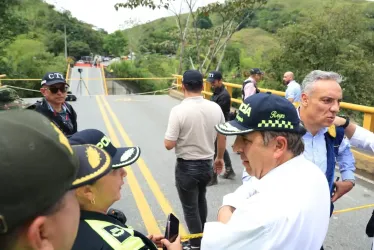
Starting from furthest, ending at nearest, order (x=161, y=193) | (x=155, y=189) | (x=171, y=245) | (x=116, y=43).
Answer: (x=116, y=43), (x=155, y=189), (x=161, y=193), (x=171, y=245)

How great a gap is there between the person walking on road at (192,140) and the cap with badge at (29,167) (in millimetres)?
2664

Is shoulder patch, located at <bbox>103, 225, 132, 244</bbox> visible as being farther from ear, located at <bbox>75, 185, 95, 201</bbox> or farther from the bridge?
the bridge

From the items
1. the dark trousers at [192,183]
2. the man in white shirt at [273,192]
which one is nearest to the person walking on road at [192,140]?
the dark trousers at [192,183]

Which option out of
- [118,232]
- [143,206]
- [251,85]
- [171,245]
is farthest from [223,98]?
[118,232]

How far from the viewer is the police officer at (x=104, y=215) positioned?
4.77 feet

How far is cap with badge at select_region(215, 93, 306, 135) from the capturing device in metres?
1.67

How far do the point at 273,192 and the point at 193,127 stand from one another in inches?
85.6

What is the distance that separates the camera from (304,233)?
1357 millimetres

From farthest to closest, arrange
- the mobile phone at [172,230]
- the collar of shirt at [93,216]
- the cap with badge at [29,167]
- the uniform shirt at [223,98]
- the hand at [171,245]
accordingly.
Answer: the uniform shirt at [223,98] < the mobile phone at [172,230] < the hand at [171,245] < the collar of shirt at [93,216] < the cap with badge at [29,167]

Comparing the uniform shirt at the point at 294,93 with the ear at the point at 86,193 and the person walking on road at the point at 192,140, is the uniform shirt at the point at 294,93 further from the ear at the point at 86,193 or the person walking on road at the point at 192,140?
the ear at the point at 86,193

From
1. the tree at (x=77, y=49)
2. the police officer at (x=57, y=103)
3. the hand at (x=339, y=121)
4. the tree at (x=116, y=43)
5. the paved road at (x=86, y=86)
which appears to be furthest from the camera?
the tree at (x=116, y=43)

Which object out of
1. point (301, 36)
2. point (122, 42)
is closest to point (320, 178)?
point (301, 36)

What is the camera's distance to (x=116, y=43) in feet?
324

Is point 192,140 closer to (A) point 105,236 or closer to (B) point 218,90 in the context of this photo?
(A) point 105,236
